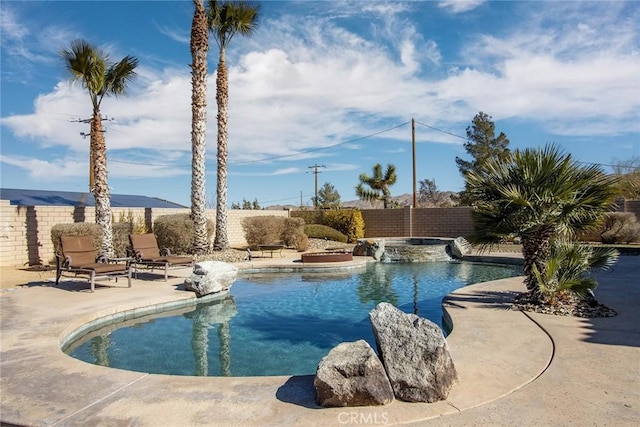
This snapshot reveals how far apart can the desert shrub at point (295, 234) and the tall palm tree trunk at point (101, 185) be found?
8.56 meters

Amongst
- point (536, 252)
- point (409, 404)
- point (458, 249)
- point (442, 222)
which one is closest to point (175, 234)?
point (458, 249)

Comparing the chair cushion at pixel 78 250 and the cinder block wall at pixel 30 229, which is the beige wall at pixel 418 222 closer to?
the cinder block wall at pixel 30 229

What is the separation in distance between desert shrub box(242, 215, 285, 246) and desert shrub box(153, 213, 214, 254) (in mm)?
4423

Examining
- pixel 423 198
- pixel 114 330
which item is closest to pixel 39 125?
pixel 114 330

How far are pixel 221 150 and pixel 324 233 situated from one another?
8.33m

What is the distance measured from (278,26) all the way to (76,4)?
266 inches

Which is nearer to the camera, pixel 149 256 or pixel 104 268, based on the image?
pixel 104 268

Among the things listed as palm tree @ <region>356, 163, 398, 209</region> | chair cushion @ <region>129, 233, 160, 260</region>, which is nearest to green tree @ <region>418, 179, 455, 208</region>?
palm tree @ <region>356, 163, 398, 209</region>

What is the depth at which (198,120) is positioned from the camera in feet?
50.9

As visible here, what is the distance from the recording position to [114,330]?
22.1 ft

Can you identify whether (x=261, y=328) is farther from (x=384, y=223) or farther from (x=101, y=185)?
(x=384, y=223)

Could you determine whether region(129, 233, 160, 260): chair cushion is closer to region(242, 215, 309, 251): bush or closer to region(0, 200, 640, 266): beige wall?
region(0, 200, 640, 266): beige wall

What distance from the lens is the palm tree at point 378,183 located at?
1353 inches

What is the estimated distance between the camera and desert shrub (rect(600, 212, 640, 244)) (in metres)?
19.5
